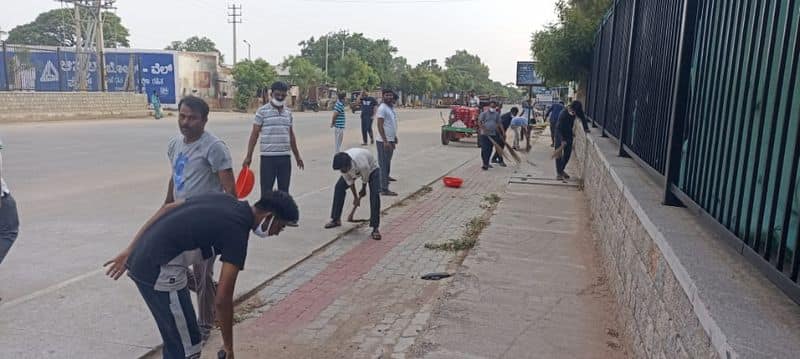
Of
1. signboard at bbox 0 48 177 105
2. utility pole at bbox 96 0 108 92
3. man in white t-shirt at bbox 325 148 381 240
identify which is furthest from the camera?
signboard at bbox 0 48 177 105

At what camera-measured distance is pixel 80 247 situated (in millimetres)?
6078

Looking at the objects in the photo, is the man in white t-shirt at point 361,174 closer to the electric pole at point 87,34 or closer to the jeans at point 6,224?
the jeans at point 6,224

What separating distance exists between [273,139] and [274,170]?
1.28ft

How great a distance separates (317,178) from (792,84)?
9.77 metres

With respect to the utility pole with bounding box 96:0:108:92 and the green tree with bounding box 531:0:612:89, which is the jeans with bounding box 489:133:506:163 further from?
the utility pole with bounding box 96:0:108:92

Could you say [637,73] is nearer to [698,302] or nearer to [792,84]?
[792,84]

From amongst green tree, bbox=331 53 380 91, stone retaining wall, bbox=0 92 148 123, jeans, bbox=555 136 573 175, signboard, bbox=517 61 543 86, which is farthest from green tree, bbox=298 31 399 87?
jeans, bbox=555 136 573 175

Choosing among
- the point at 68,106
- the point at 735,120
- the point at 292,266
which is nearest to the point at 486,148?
the point at 292,266

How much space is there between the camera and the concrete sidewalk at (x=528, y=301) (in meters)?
3.89

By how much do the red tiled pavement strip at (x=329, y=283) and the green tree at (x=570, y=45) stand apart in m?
8.54

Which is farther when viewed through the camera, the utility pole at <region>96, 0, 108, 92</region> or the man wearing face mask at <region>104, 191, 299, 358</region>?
the utility pole at <region>96, 0, 108, 92</region>

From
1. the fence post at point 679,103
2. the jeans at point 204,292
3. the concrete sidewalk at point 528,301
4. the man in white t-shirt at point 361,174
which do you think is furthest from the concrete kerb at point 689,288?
the man in white t-shirt at point 361,174

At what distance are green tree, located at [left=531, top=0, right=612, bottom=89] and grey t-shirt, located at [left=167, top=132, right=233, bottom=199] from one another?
12.5 metres

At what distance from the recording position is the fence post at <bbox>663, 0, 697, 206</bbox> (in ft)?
11.9
